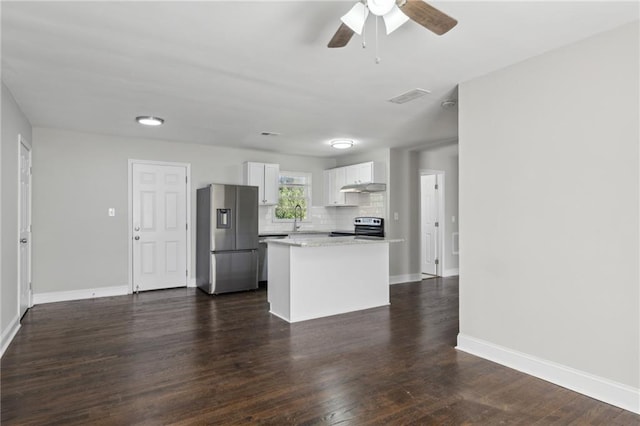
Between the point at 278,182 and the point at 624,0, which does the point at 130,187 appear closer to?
the point at 278,182

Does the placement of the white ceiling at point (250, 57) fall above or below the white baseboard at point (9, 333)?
above

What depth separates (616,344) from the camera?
7.57ft

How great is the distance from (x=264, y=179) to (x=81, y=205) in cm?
269

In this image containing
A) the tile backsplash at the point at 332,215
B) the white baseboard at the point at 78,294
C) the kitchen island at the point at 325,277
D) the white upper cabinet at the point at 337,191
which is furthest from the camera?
the white upper cabinet at the point at 337,191

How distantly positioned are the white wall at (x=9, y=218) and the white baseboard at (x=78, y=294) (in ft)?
3.81

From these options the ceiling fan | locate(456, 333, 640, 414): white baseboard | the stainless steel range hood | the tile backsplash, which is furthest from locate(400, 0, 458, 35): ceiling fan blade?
the tile backsplash

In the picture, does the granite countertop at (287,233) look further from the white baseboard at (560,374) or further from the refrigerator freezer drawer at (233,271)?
the white baseboard at (560,374)

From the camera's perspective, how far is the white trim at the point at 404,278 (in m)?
6.33

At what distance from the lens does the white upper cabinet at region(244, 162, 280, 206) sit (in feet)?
20.5

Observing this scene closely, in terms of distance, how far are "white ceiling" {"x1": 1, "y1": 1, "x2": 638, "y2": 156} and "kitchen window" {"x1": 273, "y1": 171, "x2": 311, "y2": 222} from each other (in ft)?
8.20

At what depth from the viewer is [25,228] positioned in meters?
4.34

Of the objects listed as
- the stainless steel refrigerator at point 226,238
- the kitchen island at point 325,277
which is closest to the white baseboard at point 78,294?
the stainless steel refrigerator at point 226,238

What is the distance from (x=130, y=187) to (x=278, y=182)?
2.33 metres

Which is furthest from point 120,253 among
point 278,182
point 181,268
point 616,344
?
point 616,344
